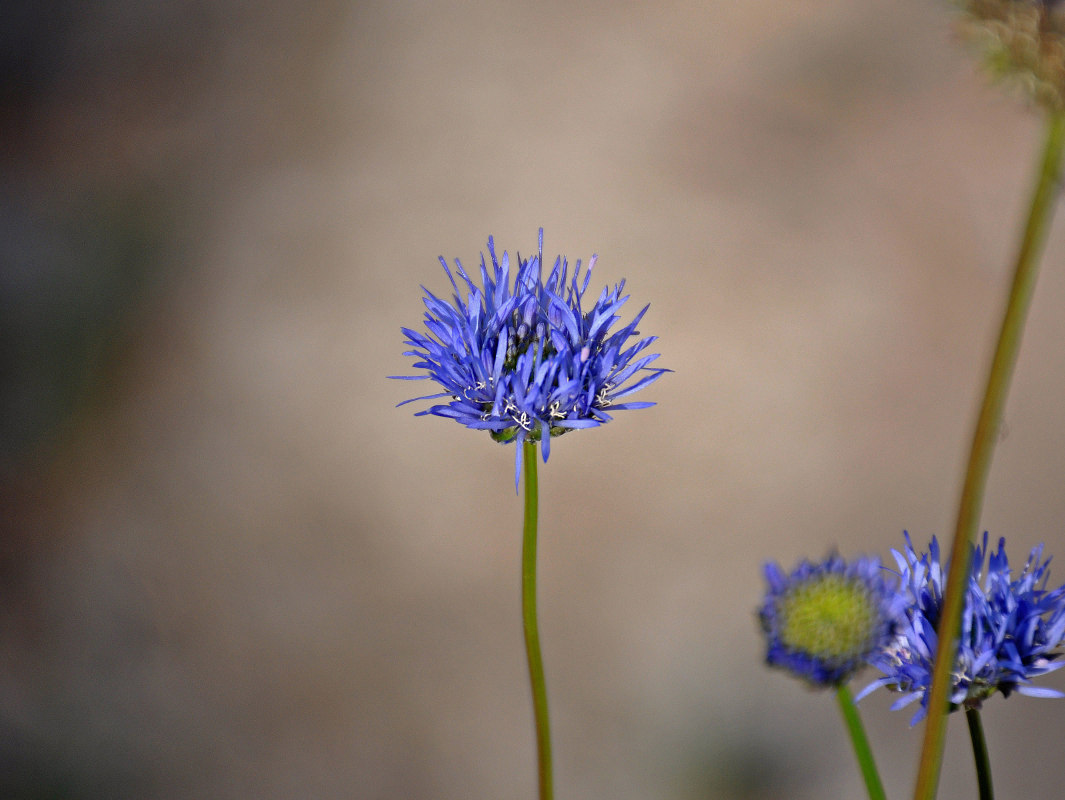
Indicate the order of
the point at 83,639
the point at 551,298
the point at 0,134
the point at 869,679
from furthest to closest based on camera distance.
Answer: the point at 0,134
the point at 83,639
the point at 869,679
the point at 551,298

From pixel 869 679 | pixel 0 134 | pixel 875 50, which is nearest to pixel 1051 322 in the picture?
pixel 875 50

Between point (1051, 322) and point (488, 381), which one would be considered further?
point (1051, 322)

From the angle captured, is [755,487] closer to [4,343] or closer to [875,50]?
[875,50]

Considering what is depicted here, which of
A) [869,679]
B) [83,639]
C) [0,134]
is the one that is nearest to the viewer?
[869,679]

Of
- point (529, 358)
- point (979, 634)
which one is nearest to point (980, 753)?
point (979, 634)

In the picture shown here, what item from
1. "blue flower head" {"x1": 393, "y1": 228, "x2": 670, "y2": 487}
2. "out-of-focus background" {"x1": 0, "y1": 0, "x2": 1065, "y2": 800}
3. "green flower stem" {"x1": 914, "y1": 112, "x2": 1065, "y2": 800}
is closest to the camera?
"green flower stem" {"x1": 914, "y1": 112, "x2": 1065, "y2": 800}

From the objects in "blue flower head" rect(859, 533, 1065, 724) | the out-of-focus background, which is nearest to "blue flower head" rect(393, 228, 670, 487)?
"blue flower head" rect(859, 533, 1065, 724)

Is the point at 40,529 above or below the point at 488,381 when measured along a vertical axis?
below

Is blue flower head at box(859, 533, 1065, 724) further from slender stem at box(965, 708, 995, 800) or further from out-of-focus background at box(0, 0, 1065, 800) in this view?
out-of-focus background at box(0, 0, 1065, 800)

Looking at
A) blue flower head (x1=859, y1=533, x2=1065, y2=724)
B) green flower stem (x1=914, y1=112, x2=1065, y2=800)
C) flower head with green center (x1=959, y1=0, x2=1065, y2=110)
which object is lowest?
blue flower head (x1=859, y1=533, x2=1065, y2=724)
